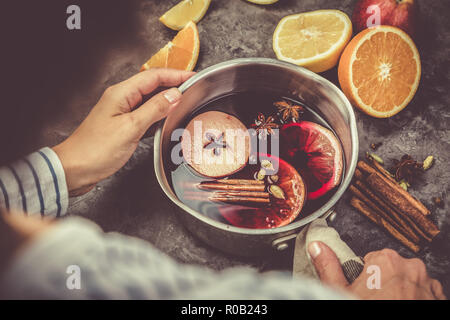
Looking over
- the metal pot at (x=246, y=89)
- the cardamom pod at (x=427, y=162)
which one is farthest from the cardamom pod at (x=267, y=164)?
the cardamom pod at (x=427, y=162)

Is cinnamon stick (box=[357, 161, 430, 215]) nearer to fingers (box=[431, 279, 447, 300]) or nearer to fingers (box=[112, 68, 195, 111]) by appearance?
fingers (box=[431, 279, 447, 300])

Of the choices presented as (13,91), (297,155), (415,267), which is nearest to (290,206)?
(297,155)

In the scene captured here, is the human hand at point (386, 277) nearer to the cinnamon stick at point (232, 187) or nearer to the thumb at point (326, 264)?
the thumb at point (326, 264)

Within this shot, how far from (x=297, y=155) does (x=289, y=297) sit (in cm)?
60

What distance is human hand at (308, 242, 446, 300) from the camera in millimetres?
888

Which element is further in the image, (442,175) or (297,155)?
(442,175)

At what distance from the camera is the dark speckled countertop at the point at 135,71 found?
120 cm

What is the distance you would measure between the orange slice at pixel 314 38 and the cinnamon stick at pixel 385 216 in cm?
49

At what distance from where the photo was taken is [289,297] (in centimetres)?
62

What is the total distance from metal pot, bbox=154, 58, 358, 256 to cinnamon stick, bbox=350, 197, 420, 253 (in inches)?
8.1

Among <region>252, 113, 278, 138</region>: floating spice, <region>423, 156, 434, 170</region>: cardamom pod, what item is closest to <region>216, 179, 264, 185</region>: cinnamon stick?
<region>252, 113, 278, 138</region>: floating spice

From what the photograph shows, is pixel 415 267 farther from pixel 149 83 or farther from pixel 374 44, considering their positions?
pixel 149 83

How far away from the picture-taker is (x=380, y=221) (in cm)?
118

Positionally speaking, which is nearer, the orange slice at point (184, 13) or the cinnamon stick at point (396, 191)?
the cinnamon stick at point (396, 191)
